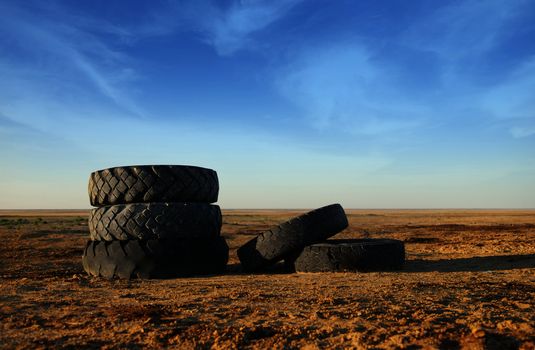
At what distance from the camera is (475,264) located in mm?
7527

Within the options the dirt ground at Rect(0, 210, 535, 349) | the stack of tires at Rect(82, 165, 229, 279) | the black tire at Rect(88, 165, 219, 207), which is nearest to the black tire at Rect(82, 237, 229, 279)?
the stack of tires at Rect(82, 165, 229, 279)

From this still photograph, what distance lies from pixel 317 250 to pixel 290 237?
0.48 metres

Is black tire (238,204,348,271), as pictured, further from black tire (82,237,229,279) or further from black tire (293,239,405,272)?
black tire (82,237,229,279)

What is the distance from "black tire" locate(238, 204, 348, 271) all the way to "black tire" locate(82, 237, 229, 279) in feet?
2.39

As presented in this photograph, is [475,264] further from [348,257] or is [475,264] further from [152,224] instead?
[152,224]

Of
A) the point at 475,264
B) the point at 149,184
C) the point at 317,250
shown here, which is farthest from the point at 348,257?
the point at 149,184

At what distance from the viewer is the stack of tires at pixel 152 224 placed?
658cm

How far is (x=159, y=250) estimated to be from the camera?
6.57 meters

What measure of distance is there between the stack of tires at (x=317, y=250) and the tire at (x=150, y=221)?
0.99m

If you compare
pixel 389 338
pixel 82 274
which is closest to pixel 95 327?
pixel 389 338

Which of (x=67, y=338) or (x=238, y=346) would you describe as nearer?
(x=238, y=346)

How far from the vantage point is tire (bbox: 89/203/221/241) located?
21.6 feet

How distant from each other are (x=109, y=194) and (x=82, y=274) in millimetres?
1513

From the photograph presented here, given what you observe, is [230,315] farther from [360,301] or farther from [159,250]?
[159,250]
